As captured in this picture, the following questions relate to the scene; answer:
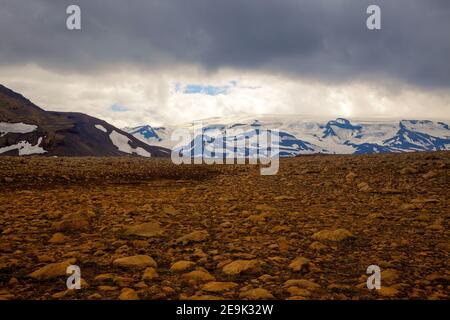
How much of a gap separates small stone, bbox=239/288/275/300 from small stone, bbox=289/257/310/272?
3.54ft

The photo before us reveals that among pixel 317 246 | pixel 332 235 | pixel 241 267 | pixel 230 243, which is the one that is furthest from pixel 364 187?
pixel 241 267

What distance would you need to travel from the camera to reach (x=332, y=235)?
306 inches

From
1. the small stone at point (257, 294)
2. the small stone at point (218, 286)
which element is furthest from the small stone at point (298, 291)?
the small stone at point (218, 286)

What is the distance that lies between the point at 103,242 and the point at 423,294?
19.5ft

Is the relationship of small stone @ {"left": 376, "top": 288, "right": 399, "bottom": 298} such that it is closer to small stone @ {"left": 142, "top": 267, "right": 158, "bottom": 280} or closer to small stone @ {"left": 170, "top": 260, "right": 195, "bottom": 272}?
small stone @ {"left": 170, "top": 260, "right": 195, "bottom": 272}

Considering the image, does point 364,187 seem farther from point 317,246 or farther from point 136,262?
point 136,262

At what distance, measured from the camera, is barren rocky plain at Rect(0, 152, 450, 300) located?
5367 millimetres

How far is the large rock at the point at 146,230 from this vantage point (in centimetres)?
835

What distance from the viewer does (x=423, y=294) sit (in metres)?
5.02

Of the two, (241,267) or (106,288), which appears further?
(241,267)

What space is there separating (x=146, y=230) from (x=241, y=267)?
10.4 ft

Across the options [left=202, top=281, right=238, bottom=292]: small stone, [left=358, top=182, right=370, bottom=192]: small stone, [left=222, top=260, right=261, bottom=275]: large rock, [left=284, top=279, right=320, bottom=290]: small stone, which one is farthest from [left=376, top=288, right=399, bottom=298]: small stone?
[left=358, top=182, right=370, bottom=192]: small stone

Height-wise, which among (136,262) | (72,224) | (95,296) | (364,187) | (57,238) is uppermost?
(364,187)

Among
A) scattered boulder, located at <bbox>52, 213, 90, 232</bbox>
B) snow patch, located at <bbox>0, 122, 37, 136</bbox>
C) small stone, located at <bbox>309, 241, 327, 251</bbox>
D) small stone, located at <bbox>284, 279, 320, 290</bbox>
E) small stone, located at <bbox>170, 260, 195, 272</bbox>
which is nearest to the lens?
small stone, located at <bbox>284, 279, 320, 290</bbox>
